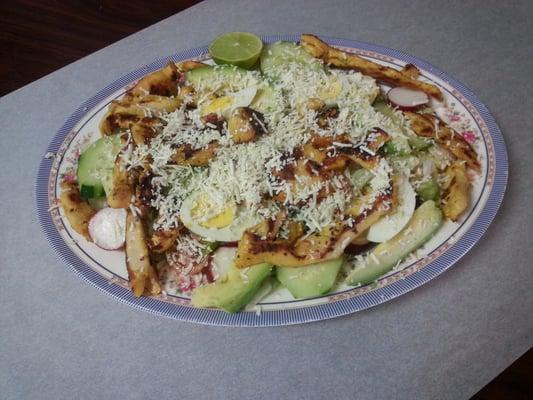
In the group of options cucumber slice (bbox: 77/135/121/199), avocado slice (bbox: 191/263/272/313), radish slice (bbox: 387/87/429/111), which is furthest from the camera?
radish slice (bbox: 387/87/429/111)

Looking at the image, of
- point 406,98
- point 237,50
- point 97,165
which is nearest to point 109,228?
point 97,165

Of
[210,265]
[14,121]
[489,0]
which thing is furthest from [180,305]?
[489,0]

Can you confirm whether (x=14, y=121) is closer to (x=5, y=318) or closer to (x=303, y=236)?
(x=5, y=318)

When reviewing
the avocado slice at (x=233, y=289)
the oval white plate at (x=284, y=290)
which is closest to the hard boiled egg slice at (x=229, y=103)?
the oval white plate at (x=284, y=290)

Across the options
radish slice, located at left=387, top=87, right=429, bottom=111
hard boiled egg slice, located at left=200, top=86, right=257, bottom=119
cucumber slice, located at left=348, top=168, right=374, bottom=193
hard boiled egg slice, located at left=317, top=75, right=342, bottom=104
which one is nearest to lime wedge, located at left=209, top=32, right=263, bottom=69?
hard boiled egg slice, located at left=200, top=86, right=257, bottom=119

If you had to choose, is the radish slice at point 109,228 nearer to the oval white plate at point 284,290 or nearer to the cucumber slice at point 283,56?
the oval white plate at point 284,290

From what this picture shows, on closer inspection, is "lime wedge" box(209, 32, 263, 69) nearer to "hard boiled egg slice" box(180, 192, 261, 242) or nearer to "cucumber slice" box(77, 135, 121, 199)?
"cucumber slice" box(77, 135, 121, 199)
